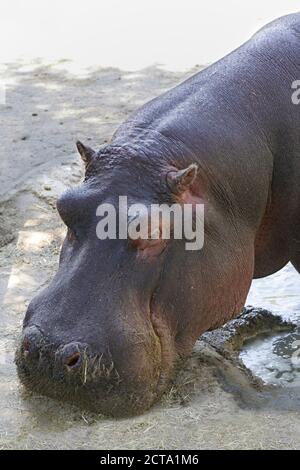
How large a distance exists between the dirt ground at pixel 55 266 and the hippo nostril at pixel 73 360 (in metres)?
0.34

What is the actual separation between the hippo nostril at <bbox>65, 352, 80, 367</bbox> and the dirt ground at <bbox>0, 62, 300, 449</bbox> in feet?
1.12

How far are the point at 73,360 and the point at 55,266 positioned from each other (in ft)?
7.47

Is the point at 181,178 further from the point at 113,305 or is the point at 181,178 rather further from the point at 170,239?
the point at 113,305

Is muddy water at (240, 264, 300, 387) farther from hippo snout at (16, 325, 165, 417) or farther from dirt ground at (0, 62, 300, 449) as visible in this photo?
hippo snout at (16, 325, 165, 417)

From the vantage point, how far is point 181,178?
451cm

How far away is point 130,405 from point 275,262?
1555 mm

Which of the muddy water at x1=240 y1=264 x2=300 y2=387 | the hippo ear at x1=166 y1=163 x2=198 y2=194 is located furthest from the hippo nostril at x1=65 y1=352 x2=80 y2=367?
the muddy water at x1=240 y1=264 x2=300 y2=387

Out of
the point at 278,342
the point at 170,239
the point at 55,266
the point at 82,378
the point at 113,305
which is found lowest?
the point at 278,342

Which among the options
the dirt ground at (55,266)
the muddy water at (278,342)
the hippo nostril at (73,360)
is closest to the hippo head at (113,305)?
the hippo nostril at (73,360)

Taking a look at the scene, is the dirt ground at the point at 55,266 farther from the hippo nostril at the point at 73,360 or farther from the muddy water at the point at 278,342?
the muddy water at the point at 278,342

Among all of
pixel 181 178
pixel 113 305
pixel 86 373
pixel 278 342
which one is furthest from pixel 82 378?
pixel 278 342

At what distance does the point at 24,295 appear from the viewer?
6.00 meters

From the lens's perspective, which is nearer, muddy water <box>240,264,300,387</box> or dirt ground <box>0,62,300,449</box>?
dirt ground <box>0,62,300,449</box>

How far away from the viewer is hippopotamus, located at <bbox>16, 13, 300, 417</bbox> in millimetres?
4320
